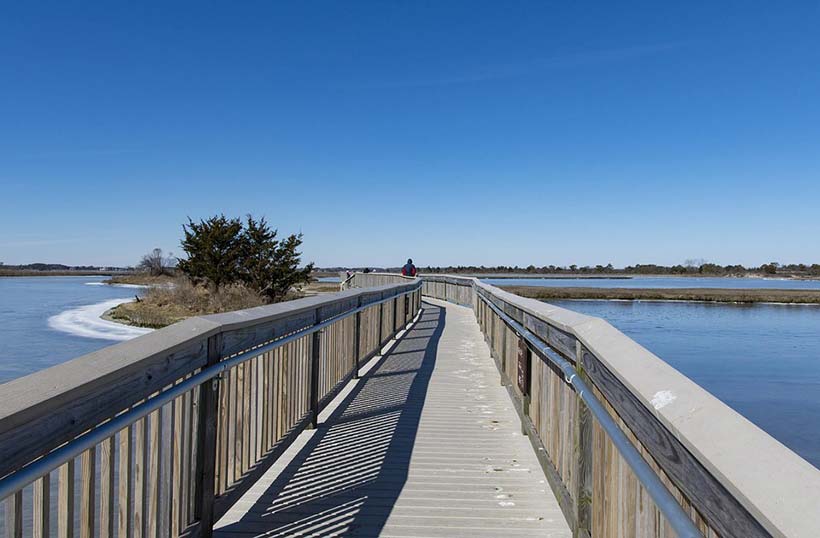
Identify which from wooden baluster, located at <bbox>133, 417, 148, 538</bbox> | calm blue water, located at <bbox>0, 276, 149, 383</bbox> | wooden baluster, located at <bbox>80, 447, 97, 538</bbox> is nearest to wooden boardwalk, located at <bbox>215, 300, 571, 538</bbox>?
wooden baluster, located at <bbox>133, 417, 148, 538</bbox>

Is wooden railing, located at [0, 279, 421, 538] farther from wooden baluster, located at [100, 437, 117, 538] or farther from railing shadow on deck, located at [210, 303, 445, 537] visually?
railing shadow on deck, located at [210, 303, 445, 537]

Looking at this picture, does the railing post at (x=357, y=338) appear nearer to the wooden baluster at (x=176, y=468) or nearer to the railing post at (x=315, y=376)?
the railing post at (x=315, y=376)

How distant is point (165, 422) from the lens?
3785mm

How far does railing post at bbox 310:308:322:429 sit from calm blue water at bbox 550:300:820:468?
640 cm

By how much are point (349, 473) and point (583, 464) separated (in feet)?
6.33

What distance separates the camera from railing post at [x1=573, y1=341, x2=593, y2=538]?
3154mm

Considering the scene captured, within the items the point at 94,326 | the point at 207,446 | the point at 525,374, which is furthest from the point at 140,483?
the point at 94,326

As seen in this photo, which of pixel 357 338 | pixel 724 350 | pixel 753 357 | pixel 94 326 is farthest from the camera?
pixel 94 326

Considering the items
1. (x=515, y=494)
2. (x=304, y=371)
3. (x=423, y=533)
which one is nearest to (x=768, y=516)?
(x=423, y=533)

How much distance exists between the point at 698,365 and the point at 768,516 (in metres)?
16.9

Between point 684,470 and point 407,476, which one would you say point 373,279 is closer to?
point 407,476

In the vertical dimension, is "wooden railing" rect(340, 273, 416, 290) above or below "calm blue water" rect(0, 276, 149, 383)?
above

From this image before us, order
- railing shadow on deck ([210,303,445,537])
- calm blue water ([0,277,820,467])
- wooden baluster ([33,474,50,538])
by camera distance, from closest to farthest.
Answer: wooden baluster ([33,474,50,538]) → railing shadow on deck ([210,303,445,537]) → calm blue water ([0,277,820,467])

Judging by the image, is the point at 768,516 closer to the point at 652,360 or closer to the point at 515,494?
the point at 652,360
